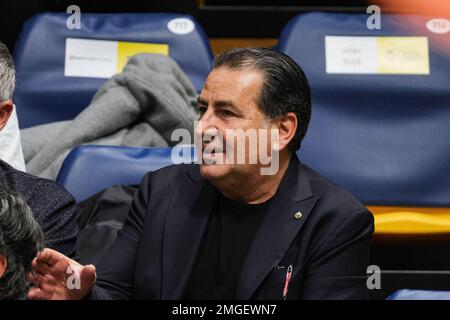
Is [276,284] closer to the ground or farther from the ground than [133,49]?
closer to the ground

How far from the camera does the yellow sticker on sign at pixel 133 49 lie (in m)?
1.40

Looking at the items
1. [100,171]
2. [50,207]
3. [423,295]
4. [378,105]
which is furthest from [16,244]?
[378,105]

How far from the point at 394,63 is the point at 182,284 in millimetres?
653

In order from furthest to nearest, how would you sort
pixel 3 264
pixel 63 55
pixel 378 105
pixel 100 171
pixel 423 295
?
pixel 63 55 → pixel 378 105 → pixel 100 171 → pixel 423 295 → pixel 3 264

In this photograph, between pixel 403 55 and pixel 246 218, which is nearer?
pixel 246 218

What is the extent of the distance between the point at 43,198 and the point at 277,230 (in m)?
0.25

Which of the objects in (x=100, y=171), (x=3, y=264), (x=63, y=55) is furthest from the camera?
(x=63, y=55)

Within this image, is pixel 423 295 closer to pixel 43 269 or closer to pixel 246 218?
pixel 246 218

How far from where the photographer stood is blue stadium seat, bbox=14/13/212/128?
137 cm

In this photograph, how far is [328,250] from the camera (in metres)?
0.82

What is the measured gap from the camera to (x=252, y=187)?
0.86 metres

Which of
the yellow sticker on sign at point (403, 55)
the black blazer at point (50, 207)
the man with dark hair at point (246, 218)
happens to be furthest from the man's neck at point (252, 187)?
the yellow sticker on sign at point (403, 55)

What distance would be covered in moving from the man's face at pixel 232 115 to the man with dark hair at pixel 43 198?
0.16m
